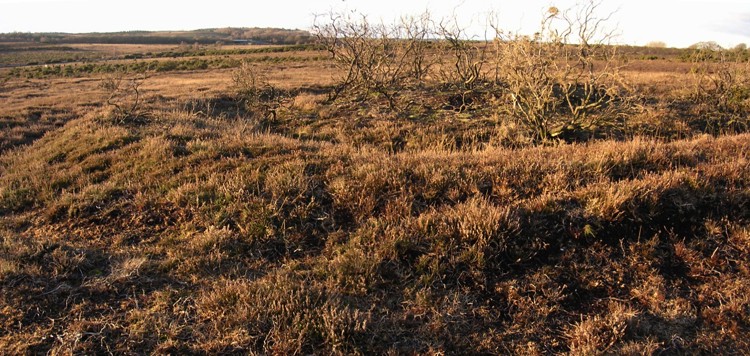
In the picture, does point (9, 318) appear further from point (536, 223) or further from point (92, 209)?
point (536, 223)

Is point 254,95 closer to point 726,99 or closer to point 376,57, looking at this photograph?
point 376,57

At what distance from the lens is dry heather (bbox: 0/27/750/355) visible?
3.25 meters

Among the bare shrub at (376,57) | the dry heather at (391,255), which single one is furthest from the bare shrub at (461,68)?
the dry heather at (391,255)

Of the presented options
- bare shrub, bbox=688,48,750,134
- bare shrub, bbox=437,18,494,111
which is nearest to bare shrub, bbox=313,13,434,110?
bare shrub, bbox=437,18,494,111

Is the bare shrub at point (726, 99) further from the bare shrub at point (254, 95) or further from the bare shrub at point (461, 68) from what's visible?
the bare shrub at point (254, 95)

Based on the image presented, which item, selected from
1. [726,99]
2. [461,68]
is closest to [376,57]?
[461,68]

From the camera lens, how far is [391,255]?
420 cm

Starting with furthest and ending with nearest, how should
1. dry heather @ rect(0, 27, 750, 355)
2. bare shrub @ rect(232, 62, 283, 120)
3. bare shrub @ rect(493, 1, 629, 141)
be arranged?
bare shrub @ rect(232, 62, 283, 120) → bare shrub @ rect(493, 1, 629, 141) → dry heather @ rect(0, 27, 750, 355)

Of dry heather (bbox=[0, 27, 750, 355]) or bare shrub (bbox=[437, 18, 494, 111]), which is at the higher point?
bare shrub (bbox=[437, 18, 494, 111])

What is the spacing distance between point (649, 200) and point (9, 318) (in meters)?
5.93

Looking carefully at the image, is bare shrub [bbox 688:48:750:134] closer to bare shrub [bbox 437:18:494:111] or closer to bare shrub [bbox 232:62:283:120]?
bare shrub [bbox 437:18:494:111]

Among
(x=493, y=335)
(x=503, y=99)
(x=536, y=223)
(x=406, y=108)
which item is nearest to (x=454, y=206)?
(x=536, y=223)

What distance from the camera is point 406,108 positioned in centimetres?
1516

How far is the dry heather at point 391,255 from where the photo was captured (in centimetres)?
325
